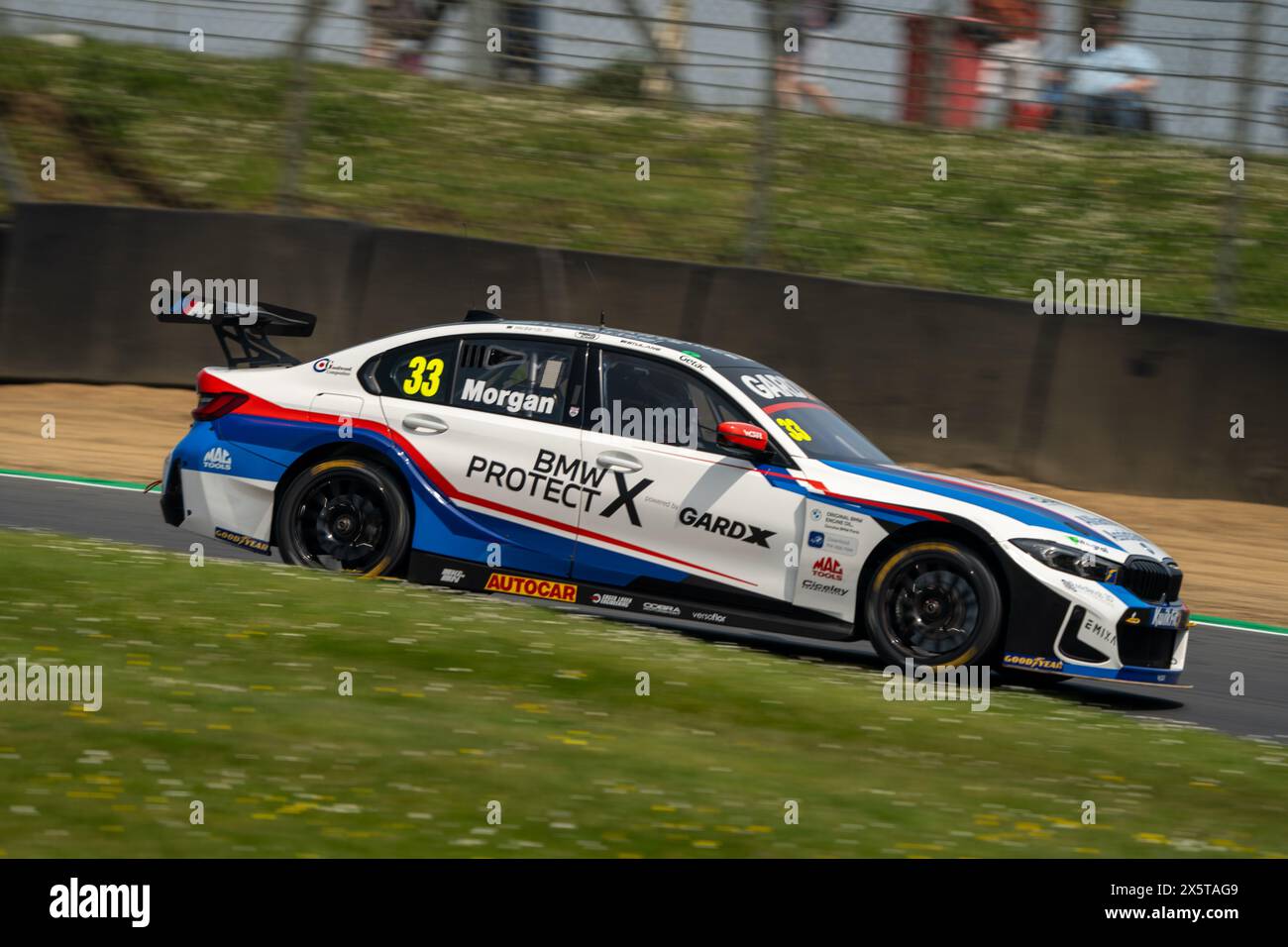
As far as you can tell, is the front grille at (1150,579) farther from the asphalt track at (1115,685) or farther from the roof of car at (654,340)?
the roof of car at (654,340)

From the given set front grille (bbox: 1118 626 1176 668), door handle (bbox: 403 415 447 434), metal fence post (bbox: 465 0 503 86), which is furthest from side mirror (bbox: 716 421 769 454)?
metal fence post (bbox: 465 0 503 86)

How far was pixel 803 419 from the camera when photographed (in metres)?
9.22

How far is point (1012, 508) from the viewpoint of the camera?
28.1ft

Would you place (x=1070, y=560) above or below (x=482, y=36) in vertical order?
below

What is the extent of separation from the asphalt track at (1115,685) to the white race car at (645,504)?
502 mm

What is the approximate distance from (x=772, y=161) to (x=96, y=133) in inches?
334

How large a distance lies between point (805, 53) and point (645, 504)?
25.8ft

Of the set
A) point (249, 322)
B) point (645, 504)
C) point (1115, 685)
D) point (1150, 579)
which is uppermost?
point (249, 322)

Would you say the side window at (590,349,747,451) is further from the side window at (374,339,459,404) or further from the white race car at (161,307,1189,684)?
the side window at (374,339,459,404)

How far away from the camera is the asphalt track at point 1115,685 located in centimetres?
880

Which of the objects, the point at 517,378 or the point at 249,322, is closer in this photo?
the point at 517,378

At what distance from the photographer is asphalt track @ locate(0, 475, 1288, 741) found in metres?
8.80

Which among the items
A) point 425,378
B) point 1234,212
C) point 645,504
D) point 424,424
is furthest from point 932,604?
point 1234,212

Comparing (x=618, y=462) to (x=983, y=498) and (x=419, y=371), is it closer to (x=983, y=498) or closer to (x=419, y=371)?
(x=419, y=371)
